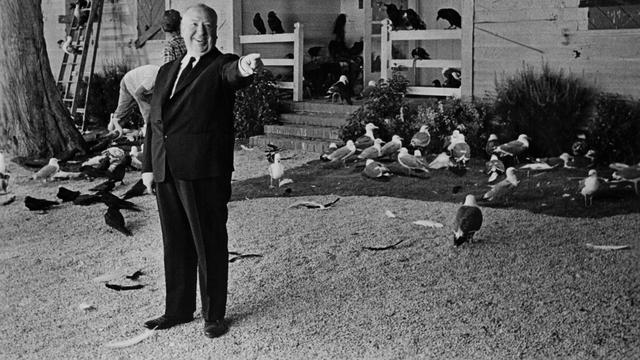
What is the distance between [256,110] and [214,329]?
910 centimetres

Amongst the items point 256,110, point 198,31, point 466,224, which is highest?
point 198,31

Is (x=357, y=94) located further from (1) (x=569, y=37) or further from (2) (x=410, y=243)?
(2) (x=410, y=243)

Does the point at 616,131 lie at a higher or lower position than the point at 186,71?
lower

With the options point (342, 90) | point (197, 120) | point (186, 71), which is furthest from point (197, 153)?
point (342, 90)

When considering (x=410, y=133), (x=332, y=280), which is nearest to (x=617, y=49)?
(x=410, y=133)

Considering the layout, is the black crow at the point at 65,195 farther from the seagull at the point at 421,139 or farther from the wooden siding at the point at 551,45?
the wooden siding at the point at 551,45

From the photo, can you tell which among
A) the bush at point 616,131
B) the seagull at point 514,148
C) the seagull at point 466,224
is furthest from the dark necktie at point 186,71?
the bush at point 616,131

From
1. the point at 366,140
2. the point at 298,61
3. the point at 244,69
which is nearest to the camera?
the point at 244,69

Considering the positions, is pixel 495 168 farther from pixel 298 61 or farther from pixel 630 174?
pixel 298 61

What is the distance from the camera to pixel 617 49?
391 inches

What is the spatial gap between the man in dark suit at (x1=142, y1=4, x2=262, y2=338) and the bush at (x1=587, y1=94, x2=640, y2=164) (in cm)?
622

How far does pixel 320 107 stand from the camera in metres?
13.5

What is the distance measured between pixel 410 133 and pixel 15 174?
5.23 metres

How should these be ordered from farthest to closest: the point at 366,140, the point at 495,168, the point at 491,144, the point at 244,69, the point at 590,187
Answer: the point at 366,140 < the point at 491,144 < the point at 495,168 < the point at 590,187 < the point at 244,69
